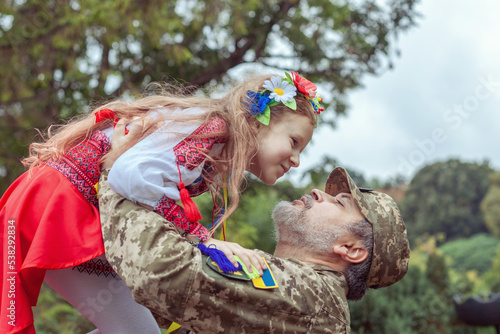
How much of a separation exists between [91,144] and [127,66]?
4439mm

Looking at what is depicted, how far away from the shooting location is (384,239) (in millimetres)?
2385

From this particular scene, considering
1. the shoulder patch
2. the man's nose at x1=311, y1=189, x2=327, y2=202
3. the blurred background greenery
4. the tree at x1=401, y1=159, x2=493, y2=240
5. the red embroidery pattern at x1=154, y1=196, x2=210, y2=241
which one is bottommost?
the tree at x1=401, y1=159, x2=493, y2=240

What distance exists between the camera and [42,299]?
5.60 m

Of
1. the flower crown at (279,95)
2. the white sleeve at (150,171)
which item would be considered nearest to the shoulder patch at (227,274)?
the white sleeve at (150,171)

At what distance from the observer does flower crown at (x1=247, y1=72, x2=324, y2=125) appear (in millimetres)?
2277

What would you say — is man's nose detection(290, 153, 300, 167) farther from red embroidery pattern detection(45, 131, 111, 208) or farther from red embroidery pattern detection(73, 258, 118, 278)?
red embroidery pattern detection(73, 258, 118, 278)

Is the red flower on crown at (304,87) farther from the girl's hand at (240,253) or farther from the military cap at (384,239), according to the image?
the girl's hand at (240,253)

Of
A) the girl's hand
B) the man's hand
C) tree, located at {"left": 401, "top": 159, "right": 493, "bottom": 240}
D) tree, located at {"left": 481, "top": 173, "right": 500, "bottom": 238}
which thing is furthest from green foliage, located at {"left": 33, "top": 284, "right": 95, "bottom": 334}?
tree, located at {"left": 481, "top": 173, "right": 500, "bottom": 238}

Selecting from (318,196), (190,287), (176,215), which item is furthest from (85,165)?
(318,196)

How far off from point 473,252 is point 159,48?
20236mm

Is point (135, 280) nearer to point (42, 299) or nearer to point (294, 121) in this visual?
point (294, 121)

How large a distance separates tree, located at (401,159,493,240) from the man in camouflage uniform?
77.9ft

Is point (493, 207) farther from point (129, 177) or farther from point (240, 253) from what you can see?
point (129, 177)

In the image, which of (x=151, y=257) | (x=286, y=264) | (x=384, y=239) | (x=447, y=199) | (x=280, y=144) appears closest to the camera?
(x=151, y=257)
